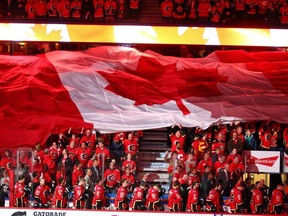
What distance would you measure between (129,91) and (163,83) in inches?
37.0

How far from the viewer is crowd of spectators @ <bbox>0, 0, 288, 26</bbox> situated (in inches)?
988

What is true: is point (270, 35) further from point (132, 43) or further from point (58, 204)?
point (58, 204)

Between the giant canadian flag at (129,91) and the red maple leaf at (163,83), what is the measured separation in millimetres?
25

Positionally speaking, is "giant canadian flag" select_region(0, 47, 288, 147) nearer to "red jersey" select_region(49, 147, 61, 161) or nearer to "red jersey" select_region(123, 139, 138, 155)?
"red jersey" select_region(123, 139, 138, 155)

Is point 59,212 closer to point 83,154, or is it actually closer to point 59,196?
point 59,196

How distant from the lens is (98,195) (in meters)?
18.9

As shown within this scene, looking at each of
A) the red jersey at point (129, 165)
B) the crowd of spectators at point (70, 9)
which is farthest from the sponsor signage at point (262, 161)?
the crowd of spectators at point (70, 9)

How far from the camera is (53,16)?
25312 mm

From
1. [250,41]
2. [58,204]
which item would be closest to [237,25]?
[250,41]

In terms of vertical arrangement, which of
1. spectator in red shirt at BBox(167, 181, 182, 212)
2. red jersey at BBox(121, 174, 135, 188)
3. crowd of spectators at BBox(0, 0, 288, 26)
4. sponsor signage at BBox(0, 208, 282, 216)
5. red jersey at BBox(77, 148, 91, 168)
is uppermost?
crowd of spectators at BBox(0, 0, 288, 26)

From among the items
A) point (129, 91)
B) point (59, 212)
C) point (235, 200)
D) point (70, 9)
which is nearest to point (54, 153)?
point (59, 212)

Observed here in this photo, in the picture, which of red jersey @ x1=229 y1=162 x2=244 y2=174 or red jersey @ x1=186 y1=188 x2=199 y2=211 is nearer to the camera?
red jersey @ x1=186 y1=188 x2=199 y2=211

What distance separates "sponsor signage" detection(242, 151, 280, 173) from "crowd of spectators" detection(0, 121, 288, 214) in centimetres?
22

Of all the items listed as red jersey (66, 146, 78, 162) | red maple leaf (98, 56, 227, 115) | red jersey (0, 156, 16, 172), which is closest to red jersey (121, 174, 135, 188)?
red jersey (66, 146, 78, 162)
